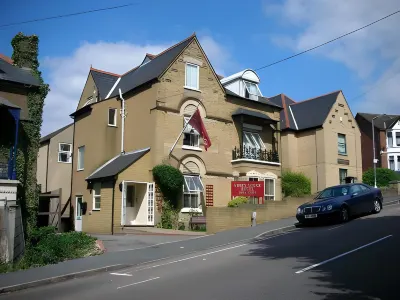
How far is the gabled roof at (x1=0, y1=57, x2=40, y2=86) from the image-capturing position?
19144 mm

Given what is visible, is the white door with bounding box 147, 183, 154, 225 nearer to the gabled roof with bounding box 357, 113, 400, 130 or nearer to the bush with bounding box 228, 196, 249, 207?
the bush with bounding box 228, 196, 249, 207

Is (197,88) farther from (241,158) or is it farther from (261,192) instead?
(261,192)

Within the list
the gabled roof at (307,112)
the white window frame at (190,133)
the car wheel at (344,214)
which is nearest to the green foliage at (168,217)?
the white window frame at (190,133)

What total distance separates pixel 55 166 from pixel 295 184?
17.2 meters

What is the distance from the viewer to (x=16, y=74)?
65.2 ft

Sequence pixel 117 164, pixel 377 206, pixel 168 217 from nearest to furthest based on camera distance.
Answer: pixel 377 206
pixel 168 217
pixel 117 164

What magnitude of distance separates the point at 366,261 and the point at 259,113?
18590 mm

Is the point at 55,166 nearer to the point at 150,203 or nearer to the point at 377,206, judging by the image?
the point at 150,203

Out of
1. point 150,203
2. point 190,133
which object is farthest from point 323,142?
point 150,203

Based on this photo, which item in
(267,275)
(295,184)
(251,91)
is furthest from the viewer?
(295,184)

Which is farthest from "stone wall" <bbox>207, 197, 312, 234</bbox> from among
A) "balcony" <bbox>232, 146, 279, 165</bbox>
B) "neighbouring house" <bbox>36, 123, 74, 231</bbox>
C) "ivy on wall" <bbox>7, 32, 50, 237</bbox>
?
"neighbouring house" <bbox>36, 123, 74, 231</bbox>

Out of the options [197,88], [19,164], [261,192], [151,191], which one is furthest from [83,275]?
[197,88]

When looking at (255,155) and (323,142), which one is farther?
(323,142)

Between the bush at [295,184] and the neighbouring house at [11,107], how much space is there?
61.1 feet
